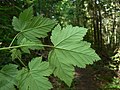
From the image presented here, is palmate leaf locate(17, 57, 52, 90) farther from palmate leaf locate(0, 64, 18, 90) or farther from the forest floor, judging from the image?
the forest floor

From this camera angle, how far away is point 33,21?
0.78 m

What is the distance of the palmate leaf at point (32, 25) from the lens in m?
0.78

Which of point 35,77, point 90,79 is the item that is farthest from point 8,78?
point 90,79

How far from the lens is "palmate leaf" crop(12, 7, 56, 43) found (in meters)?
0.78

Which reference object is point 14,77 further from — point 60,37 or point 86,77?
point 86,77

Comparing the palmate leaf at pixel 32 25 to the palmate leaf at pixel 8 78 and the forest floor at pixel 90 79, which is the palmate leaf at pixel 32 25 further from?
the forest floor at pixel 90 79

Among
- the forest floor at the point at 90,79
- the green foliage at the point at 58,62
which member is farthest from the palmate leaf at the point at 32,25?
the forest floor at the point at 90,79

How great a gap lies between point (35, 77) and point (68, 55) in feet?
0.35

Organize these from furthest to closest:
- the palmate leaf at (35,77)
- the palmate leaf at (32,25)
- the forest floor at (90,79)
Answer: the forest floor at (90,79)
the palmate leaf at (32,25)
the palmate leaf at (35,77)

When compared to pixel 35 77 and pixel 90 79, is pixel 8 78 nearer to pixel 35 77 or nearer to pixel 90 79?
pixel 35 77

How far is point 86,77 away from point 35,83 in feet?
53.4

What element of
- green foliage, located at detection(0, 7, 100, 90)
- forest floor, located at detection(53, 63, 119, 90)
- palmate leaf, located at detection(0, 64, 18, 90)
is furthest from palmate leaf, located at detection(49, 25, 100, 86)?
forest floor, located at detection(53, 63, 119, 90)

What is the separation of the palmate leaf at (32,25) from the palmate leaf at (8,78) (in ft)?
0.33

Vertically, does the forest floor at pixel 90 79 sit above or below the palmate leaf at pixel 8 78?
below
